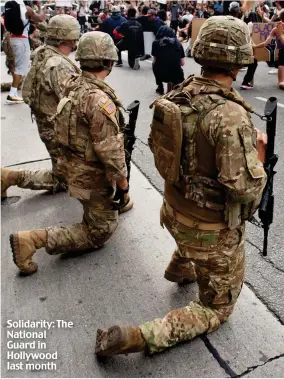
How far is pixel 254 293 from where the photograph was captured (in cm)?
296

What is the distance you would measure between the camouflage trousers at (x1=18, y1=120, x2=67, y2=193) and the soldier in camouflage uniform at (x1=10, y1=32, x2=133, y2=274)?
963 mm

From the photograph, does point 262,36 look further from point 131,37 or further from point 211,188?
point 211,188

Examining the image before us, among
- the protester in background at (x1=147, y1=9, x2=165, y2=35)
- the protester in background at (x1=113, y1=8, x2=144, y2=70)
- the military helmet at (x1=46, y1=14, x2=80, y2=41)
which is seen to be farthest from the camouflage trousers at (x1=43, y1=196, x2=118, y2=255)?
the protester in background at (x1=147, y1=9, x2=165, y2=35)

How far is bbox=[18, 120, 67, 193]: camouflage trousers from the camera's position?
4.17 meters

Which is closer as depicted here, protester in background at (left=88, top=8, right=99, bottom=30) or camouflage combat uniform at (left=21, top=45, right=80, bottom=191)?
camouflage combat uniform at (left=21, top=45, right=80, bottom=191)

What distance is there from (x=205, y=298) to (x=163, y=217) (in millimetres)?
535

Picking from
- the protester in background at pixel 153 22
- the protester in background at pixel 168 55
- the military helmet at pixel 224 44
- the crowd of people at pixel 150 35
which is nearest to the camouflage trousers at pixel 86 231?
the military helmet at pixel 224 44

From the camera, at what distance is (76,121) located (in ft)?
9.72

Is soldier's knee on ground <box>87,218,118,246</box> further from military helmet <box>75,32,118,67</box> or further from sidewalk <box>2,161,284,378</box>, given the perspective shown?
military helmet <box>75,32,118,67</box>

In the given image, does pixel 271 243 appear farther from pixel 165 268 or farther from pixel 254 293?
pixel 165 268

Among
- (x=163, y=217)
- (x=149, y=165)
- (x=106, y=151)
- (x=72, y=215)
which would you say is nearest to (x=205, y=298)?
(x=163, y=217)

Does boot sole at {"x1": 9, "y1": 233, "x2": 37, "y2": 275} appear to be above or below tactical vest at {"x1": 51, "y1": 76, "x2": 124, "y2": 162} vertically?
below

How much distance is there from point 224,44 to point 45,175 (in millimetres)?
2781

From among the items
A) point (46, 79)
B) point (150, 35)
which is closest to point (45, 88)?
point (46, 79)
